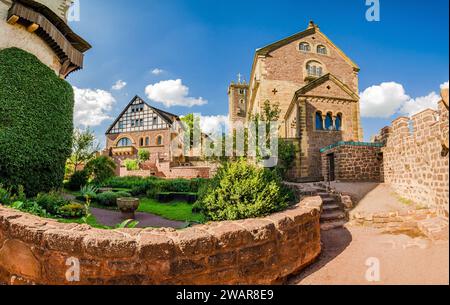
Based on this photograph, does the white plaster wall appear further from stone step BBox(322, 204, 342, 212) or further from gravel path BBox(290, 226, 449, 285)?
stone step BBox(322, 204, 342, 212)

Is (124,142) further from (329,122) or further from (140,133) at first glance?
(329,122)

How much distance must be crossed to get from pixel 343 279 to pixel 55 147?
15.7m

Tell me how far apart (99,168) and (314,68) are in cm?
2356

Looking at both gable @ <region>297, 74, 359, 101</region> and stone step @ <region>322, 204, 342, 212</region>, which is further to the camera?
gable @ <region>297, 74, 359, 101</region>

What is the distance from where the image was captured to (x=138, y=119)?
42.2 meters

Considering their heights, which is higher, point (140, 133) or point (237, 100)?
point (237, 100)

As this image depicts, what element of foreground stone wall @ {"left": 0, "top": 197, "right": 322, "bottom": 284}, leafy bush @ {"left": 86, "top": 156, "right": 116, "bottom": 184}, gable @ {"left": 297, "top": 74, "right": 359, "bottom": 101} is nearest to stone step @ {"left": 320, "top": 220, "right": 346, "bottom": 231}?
foreground stone wall @ {"left": 0, "top": 197, "right": 322, "bottom": 284}

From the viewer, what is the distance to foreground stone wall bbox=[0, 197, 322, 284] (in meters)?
2.80

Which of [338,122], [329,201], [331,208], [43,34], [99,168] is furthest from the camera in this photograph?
[99,168]

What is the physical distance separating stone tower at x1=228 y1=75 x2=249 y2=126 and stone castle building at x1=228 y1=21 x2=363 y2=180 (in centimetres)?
2563

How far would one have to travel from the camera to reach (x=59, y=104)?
13.9m

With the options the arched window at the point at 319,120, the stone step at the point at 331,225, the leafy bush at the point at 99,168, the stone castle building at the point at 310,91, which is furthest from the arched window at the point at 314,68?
the leafy bush at the point at 99,168

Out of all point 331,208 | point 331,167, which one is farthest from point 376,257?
point 331,167

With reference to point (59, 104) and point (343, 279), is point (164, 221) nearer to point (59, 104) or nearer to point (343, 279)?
point (343, 279)
